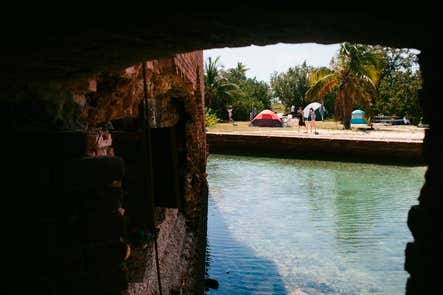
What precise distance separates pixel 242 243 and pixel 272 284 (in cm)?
181

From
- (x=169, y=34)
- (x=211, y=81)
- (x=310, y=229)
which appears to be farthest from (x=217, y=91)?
(x=169, y=34)

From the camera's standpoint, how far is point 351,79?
24.4 m

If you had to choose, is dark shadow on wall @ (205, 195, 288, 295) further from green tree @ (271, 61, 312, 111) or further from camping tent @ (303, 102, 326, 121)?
green tree @ (271, 61, 312, 111)

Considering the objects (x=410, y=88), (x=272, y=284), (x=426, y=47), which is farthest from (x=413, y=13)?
(x=410, y=88)

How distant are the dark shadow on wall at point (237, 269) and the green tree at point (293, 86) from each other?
37492mm

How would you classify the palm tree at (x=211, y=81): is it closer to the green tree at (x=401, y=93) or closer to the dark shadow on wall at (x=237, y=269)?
the green tree at (x=401, y=93)

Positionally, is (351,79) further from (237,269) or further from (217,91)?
(237,269)

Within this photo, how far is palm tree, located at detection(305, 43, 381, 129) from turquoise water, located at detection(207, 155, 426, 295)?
1047cm

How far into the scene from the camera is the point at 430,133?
1.74 m

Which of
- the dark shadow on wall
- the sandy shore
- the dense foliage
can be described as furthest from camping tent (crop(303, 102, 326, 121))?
the dark shadow on wall

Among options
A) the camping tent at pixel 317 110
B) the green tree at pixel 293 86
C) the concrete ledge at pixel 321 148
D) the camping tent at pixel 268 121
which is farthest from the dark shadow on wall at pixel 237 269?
the green tree at pixel 293 86

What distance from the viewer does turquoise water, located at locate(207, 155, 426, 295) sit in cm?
623

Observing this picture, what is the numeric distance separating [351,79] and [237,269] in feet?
67.0

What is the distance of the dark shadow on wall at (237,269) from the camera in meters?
6.04
